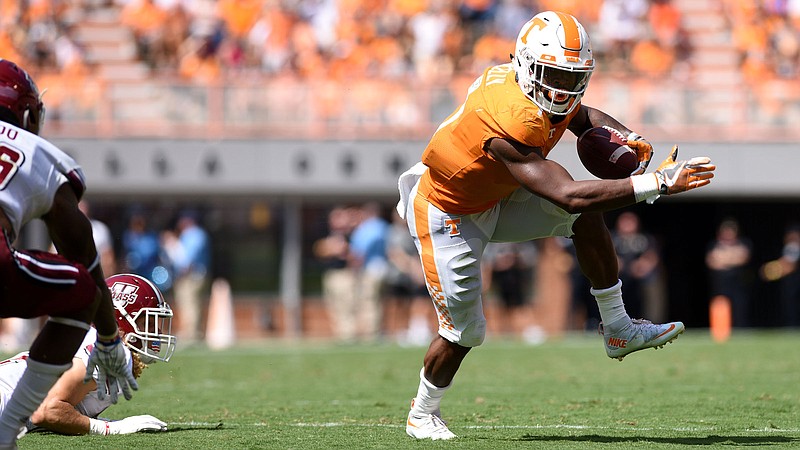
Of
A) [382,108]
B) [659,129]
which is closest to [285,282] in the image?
[382,108]

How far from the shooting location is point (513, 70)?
5.88 meters

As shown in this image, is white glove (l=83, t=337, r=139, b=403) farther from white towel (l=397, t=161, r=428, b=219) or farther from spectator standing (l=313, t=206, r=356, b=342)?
spectator standing (l=313, t=206, r=356, b=342)

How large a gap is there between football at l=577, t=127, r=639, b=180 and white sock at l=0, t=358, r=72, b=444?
2.85 metres

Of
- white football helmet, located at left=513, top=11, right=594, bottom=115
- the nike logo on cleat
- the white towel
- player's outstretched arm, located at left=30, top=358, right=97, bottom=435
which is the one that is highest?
white football helmet, located at left=513, top=11, right=594, bottom=115

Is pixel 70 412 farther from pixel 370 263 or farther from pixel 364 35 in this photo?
pixel 364 35

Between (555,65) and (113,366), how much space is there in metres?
2.38

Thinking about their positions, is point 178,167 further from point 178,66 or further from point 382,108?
point 382,108

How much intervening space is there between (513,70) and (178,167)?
12172 millimetres

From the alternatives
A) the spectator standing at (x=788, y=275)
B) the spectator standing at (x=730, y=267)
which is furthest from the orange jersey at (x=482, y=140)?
the spectator standing at (x=788, y=275)

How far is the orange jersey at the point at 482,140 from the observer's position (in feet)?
18.2

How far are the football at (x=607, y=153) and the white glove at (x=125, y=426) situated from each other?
2.57 metres

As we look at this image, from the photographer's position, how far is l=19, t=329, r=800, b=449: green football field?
5.87m

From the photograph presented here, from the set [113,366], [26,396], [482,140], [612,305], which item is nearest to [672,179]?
[482,140]

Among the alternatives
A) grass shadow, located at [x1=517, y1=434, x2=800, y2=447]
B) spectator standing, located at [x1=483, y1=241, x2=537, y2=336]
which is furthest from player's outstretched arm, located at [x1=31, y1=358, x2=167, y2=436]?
spectator standing, located at [x1=483, y1=241, x2=537, y2=336]
